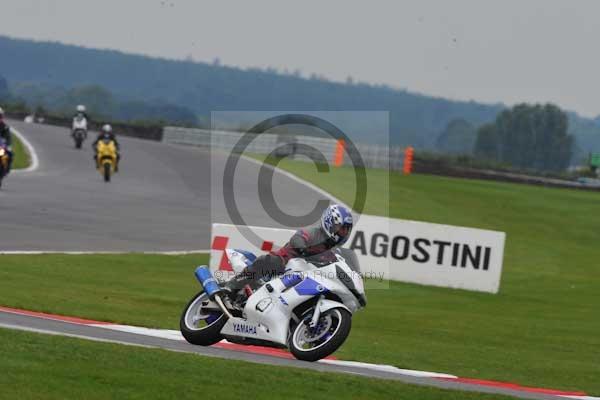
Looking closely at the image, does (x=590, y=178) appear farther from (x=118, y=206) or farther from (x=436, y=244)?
(x=436, y=244)

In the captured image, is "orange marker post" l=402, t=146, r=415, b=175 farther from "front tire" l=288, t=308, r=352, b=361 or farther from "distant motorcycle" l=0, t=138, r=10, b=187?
"front tire" l=288, t=308, r=352, b=361

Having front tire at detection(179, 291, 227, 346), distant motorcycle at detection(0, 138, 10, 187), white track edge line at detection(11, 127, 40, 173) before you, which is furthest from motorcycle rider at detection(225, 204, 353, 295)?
white track edge line at detection(11, 127, 40, 173)

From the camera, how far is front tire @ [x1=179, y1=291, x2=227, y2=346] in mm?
12128

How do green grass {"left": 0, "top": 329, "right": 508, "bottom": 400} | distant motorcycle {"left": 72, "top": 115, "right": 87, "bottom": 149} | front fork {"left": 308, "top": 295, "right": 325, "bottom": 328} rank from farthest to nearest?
distant motorcycle {"left": 72, "top": 115, "right": 87, "bottom": 149}
front fork {"left": 308, "top": 295, "right": 325, "bottom": 328}
green grass {"left": 0, "top": 329, "right": 508, "bottom": 400}

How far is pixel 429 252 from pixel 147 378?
14.1 m

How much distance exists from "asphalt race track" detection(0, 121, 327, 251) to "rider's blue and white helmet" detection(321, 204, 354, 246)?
35.0ft

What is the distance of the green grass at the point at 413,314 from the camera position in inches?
532

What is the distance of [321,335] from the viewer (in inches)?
451

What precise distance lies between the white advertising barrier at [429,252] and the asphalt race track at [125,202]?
4439 mm

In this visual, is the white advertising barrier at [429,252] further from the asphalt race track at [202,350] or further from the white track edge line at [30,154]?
the white track edge line at [30,154]

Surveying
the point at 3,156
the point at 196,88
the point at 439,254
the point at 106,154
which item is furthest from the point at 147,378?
the point at 196,88

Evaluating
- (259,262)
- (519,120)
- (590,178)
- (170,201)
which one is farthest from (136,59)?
(259,262)

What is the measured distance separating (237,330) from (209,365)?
172 centimetres

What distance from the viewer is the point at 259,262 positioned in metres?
12.0
